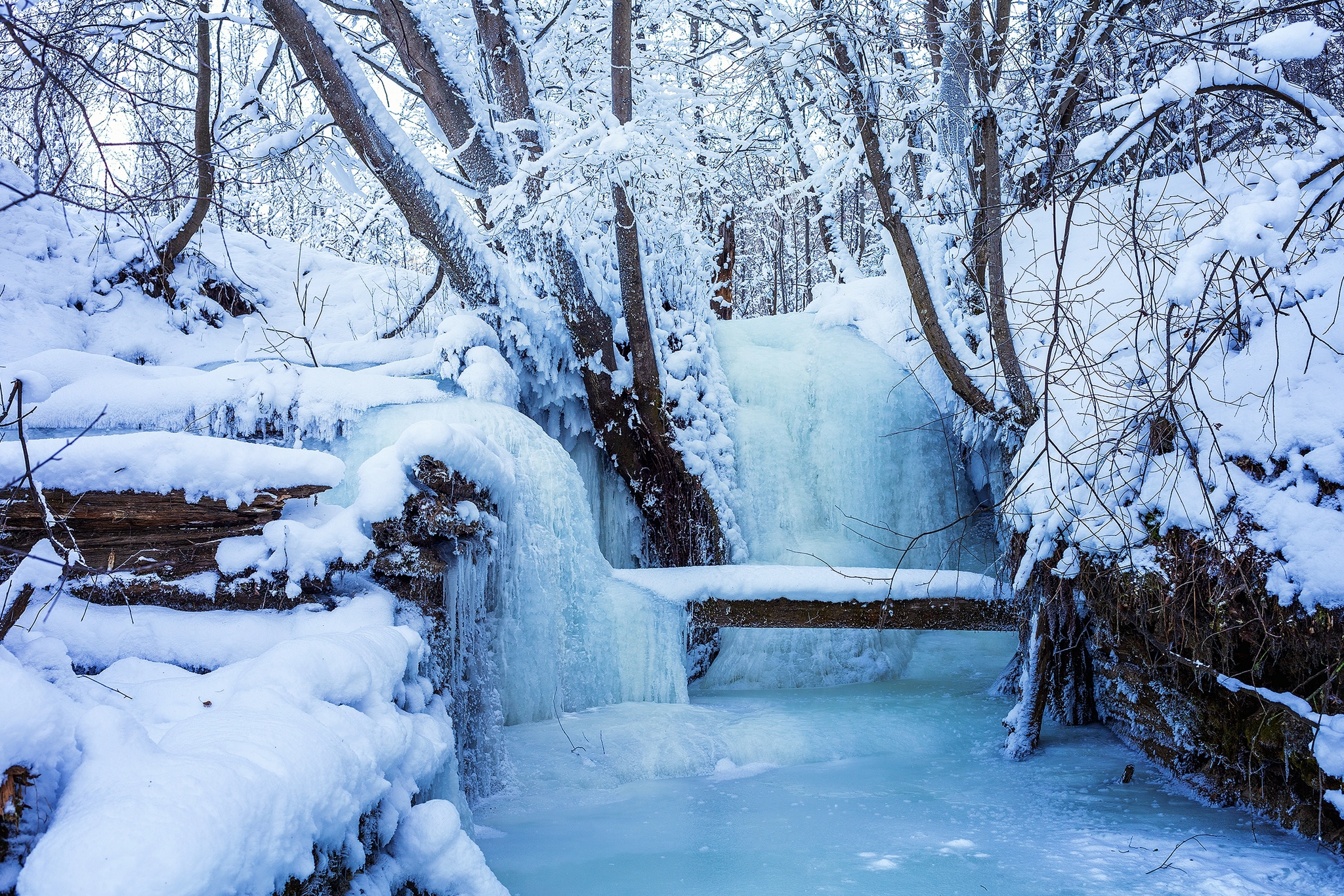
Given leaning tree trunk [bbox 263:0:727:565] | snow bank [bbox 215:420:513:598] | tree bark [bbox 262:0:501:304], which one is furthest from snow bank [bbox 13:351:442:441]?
snow bank [bbox 215:420:513:598]

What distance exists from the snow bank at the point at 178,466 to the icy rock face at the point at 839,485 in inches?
172

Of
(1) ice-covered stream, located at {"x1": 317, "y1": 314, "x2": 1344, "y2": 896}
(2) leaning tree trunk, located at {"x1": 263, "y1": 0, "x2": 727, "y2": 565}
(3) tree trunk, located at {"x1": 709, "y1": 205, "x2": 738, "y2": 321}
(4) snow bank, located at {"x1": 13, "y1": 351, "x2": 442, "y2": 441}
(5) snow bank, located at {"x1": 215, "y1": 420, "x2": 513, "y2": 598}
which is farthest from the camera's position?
(3) tree trunk, located at {"x1": 709, "y1": 205, "x2": 738, "y2": 321}

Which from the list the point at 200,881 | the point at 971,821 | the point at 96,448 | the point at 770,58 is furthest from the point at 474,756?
the point at 770,58

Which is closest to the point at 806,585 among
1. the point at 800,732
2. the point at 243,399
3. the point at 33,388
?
the point at 800,732

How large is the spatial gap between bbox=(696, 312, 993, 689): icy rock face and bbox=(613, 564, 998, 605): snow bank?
4.58 ft

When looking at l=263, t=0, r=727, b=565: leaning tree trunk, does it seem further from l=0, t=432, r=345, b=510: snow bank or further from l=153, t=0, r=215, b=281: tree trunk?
l=0, t=432, r=345, b=510: snow bank

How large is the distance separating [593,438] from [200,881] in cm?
551

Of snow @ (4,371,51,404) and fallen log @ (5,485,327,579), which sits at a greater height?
snow @ (4,371,51,404)

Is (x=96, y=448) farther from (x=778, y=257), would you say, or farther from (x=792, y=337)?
(x=778, y=257)

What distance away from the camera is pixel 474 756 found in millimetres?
3879

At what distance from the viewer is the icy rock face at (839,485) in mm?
6832

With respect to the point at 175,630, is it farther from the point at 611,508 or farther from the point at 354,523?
the point at 611,508

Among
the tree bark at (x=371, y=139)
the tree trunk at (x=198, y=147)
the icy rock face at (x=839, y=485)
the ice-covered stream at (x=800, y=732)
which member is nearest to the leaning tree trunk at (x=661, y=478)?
the ice-covered stream at (x=800, y=732)

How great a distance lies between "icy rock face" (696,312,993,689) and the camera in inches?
269
